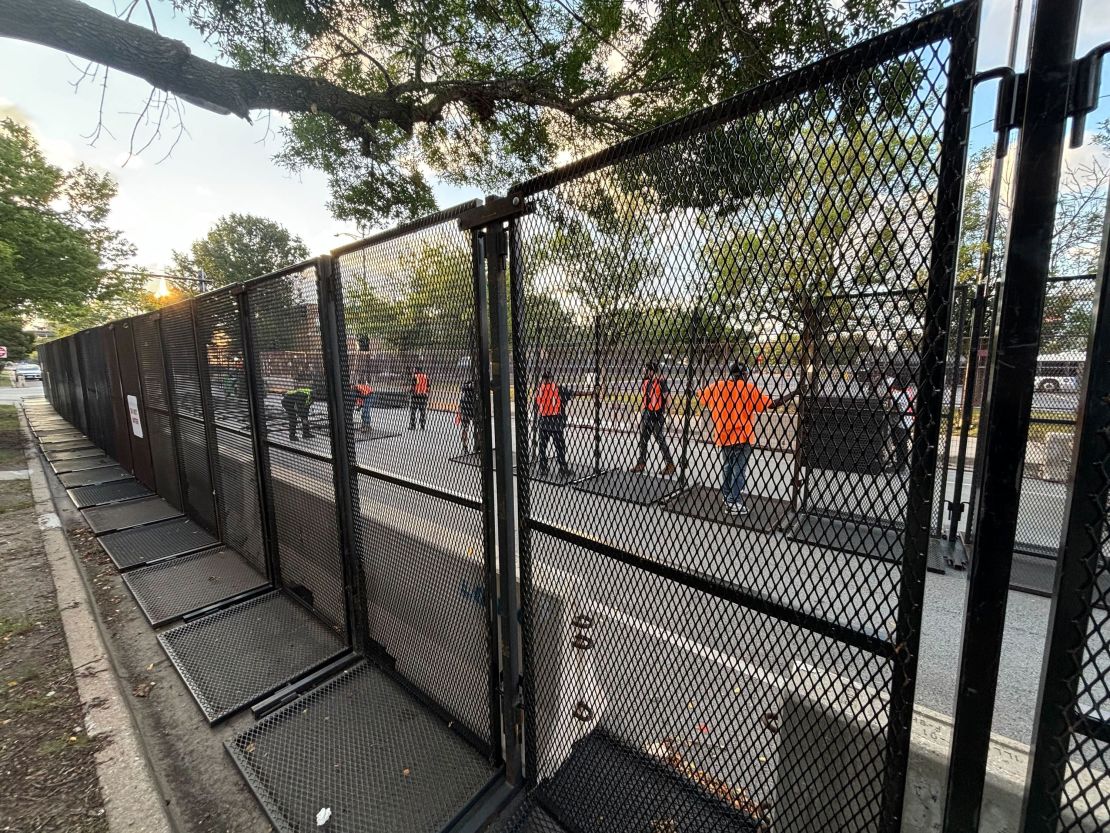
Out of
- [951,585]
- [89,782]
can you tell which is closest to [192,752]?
[89,782]

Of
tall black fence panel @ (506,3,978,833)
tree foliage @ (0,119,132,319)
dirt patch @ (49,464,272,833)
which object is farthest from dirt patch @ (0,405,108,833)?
tree foliage @ (0,119,132,319)

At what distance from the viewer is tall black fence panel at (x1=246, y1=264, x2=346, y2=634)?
119 inches

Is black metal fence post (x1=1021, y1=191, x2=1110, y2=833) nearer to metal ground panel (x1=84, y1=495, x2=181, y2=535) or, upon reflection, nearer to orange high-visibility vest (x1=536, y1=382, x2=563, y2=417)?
orange high-visibility vest (x1=536, y1=382, x2=563, y2=417)

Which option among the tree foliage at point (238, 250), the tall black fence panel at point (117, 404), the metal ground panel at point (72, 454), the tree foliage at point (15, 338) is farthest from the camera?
the tree foliage at point (238, 250)

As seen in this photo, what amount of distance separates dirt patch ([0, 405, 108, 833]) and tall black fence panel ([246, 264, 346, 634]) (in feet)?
4.36

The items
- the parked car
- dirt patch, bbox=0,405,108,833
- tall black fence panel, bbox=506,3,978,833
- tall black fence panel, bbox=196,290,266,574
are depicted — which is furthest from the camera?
the parked car

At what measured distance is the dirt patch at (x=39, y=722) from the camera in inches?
80.5

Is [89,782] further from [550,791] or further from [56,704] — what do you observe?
[550,791]

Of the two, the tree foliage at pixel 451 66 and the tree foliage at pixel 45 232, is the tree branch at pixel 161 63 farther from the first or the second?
the tree foliage at pixel 45 232

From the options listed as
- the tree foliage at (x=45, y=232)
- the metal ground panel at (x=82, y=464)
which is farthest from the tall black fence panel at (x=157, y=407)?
the tree foliage at (x=45, y=232)

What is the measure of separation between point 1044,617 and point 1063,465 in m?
1.70

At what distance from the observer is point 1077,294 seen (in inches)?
144

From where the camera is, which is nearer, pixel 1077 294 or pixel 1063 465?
pixel 1077 294

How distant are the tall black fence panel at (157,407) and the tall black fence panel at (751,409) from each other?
596 centimetres
